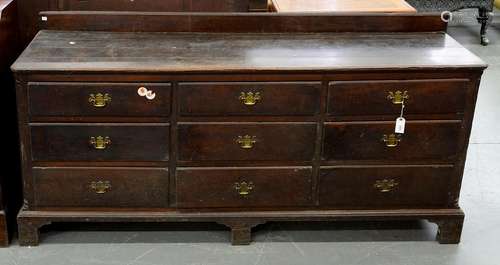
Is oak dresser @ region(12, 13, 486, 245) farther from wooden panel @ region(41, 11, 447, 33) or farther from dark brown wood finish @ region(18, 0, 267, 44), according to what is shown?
dark brown wood finish @ region(18, 0, 267, 44)

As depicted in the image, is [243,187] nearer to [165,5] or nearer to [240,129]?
[240,129]

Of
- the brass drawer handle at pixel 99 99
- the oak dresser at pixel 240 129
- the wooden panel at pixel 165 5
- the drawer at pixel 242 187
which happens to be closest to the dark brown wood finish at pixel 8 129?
the oak dresser at pixel 240 129

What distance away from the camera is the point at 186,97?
9.97ft

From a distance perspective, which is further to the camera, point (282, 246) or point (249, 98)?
point (282, 246)

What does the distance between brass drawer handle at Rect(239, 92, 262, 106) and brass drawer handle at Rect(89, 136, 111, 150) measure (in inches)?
22.0

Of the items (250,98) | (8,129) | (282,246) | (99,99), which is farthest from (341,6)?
(8,129)

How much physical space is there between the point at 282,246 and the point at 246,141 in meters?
0.51

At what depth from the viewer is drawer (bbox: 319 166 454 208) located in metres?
3.24

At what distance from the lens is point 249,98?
3057 mm

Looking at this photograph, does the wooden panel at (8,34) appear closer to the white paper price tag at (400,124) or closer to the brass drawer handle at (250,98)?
the brass drawer handle at (250,98)

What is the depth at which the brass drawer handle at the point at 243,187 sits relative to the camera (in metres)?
Answer: 3.22

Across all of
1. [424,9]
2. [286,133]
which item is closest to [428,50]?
[286,133]

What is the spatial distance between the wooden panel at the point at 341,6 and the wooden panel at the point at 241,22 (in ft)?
0.51

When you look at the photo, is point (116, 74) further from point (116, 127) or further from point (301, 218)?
point (301, 218)
